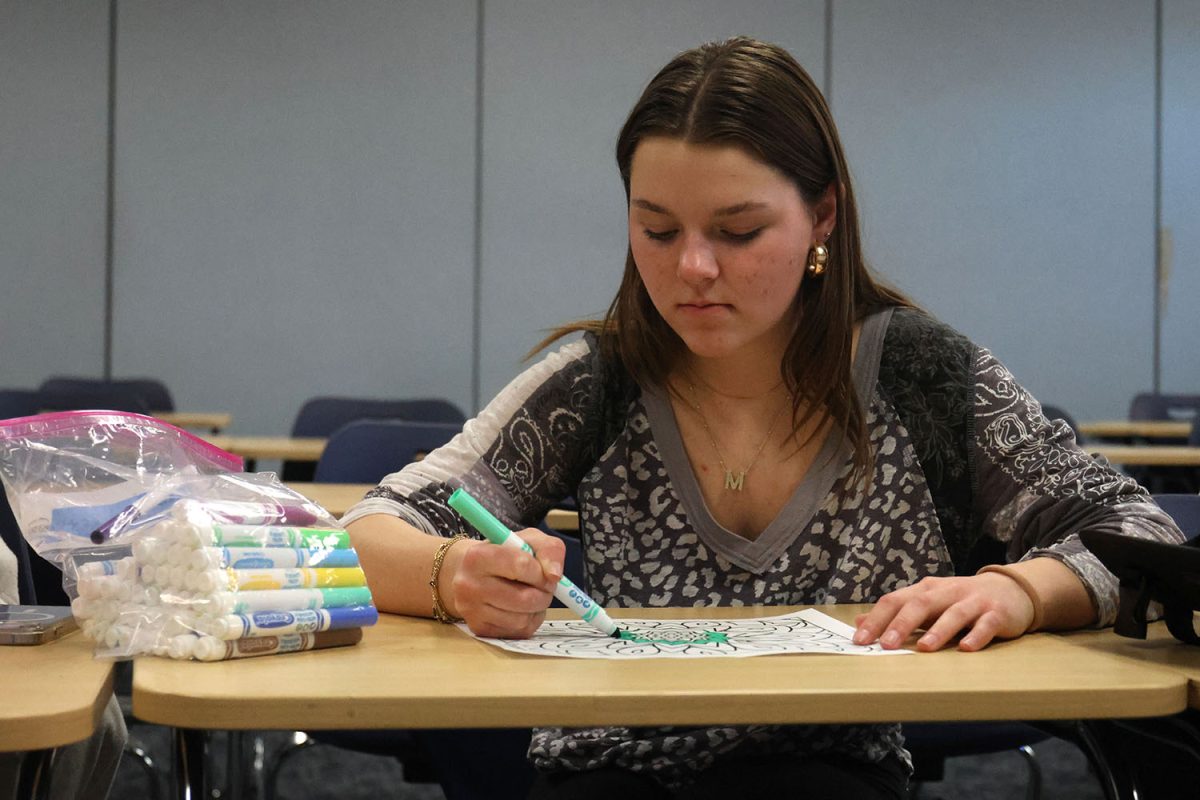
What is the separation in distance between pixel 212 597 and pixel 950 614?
61 cm

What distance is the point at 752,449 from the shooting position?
1481mm

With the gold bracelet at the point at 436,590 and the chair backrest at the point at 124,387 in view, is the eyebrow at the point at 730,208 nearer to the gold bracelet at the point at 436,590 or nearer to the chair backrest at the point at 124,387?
the gold bracelet at the point at 436,590

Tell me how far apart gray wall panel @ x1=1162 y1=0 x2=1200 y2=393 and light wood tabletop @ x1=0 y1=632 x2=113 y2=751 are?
646cm

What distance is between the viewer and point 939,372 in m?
1.46

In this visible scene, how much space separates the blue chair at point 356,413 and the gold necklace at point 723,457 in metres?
2.73

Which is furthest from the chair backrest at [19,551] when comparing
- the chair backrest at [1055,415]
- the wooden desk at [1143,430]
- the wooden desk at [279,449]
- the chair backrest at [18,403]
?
the wooden desk at [1143,430]

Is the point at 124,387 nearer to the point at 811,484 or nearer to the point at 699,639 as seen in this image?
the point at 811,484

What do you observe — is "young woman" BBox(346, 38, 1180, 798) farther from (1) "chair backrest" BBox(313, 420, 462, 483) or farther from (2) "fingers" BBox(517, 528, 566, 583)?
(1) "chair backrest" BBox(313, 420, 462, 483)

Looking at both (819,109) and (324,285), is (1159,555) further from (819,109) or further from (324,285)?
(324,285)

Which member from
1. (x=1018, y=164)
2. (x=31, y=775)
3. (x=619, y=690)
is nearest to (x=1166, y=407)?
(x=1018, y=164)

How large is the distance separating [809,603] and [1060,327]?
5.51 meters

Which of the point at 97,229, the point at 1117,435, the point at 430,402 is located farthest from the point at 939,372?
the point at 97,229

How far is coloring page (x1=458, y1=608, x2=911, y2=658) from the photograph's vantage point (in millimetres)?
1052

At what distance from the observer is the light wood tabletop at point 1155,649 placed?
1001mm
